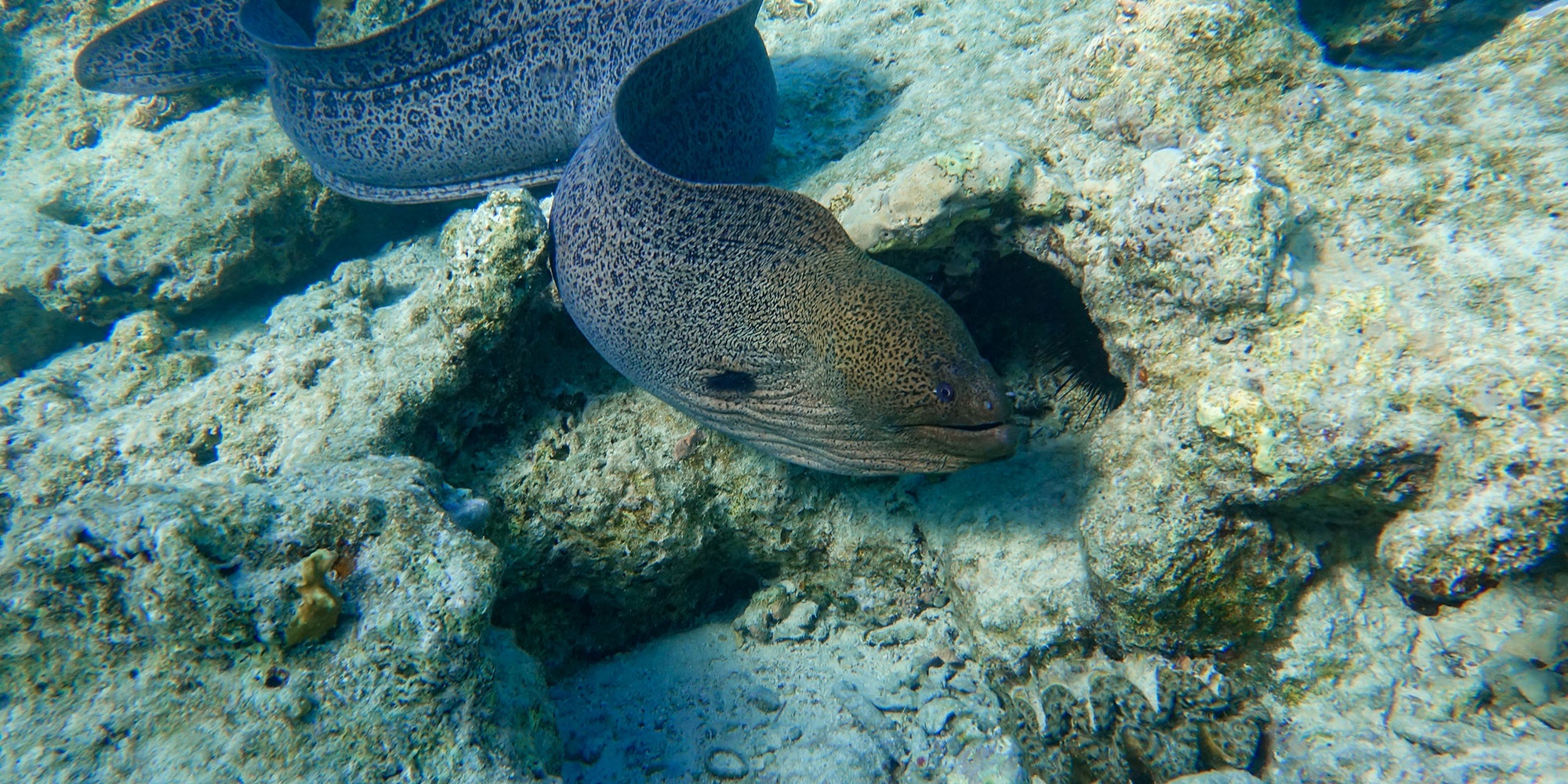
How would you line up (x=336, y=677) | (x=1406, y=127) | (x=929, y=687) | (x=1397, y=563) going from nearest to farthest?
(x=336, y=677) < (x=1397, y=563) < (x=1406, y=127) < (x=929, y=687)

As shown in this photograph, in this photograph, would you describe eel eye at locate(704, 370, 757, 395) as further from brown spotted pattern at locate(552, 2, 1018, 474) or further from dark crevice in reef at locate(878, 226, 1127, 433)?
dark crevice in reef at locate(878, 226, 1127, 433)

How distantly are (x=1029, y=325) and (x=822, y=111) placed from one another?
189 cm

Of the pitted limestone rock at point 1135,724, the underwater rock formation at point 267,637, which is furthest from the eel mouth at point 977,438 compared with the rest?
the underwater rock formation at point 267,637

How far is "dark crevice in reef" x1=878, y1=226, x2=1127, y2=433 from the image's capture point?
2818mm

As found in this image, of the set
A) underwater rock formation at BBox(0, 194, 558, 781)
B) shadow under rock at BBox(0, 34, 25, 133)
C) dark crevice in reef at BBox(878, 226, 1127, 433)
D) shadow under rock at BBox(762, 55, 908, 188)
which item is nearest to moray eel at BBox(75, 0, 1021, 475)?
shadow under rock at BBox(762, 55, 908, 188)

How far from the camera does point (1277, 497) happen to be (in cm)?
193

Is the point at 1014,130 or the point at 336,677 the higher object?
the point at 1014,130

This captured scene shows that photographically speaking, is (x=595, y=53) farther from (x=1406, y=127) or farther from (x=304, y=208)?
(x=1406, y=127)

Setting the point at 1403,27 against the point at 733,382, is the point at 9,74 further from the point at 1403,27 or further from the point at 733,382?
the point at 1403,27

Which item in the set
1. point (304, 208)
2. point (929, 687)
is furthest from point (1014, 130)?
point (304, 208)

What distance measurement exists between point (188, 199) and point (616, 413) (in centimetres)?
405

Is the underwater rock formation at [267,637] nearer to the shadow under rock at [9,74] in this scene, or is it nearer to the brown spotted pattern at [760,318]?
the brown spotted pattern at [760,318]

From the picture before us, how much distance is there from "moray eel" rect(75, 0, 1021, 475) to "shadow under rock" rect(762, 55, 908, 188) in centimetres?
22

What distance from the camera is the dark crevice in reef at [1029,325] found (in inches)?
111
